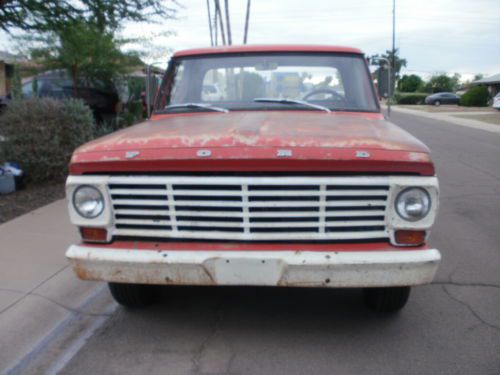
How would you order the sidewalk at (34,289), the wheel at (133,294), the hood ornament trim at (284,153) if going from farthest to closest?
1. the wheel at (133,294)
2. the sidewalk at (34,289)
3. the hood ornament trim at (284,153)

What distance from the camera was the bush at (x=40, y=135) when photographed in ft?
27.1

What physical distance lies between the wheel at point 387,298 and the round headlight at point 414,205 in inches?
28.0

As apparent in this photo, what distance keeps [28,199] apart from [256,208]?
5.47 metres

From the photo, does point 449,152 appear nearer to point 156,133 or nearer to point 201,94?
point 201,94

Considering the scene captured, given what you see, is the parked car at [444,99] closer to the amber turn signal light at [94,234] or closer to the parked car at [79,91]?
the parked car at [79,91]

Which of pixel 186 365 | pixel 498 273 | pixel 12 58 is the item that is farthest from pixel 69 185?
pixel 12 58

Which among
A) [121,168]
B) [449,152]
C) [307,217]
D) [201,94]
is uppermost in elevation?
[201,94]

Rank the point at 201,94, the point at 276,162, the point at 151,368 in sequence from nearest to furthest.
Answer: the point at 276,162, the point at 151,368, the point at 201,94

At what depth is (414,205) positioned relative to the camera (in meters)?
3.25

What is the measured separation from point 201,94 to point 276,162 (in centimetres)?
194

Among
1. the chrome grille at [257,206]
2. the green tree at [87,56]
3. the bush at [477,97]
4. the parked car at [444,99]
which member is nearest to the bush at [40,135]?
the green tree at [87,56]

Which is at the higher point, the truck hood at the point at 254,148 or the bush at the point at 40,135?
the truck hood at the point at 254,148

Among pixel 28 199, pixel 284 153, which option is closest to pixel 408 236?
pixel 284 153

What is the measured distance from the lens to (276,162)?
10.3 feet
